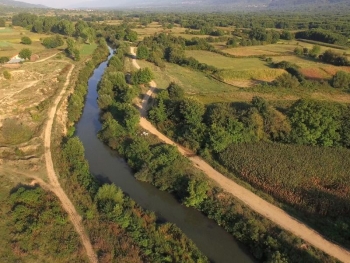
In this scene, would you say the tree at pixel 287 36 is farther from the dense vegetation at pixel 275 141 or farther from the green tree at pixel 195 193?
the green tree at pixel 195 193

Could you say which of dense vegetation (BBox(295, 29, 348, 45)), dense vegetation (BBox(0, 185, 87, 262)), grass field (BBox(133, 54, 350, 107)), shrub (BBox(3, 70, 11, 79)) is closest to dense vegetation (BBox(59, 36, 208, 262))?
dense vegetation (BBox(0, 185, 87, 262))

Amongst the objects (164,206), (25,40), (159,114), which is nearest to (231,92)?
(159,114)

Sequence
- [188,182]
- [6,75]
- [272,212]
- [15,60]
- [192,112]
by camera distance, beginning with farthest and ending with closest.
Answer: [15,60] → [6,75] → [192,112] → [188,182] → [272,212]

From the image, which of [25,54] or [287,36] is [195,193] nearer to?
[25,54]

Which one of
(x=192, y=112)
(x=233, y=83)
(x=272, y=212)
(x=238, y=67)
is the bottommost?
(x=272, y=212)

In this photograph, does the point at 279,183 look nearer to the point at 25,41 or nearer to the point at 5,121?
the point at 5,121

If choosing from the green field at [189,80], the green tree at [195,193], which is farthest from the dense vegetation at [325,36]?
the green tree at [195,193]
